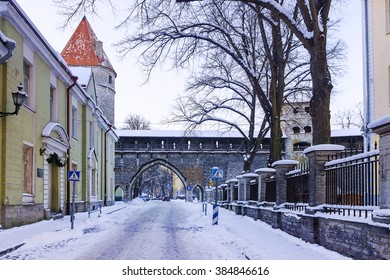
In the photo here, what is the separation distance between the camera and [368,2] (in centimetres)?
1764

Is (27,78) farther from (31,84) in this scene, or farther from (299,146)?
(299,146)

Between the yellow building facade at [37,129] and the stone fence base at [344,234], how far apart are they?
6346mm

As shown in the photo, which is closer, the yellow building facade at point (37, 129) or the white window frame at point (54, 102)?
the yellow building facade at point (37, 129)

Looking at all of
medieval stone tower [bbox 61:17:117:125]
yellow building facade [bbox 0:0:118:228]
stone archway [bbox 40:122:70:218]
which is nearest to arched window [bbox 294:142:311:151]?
medieval stone tower [bbox 61:17:117:125]

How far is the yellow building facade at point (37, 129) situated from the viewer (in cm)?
1140

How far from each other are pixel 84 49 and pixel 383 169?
11429 millimetres

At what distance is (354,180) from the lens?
24.4 ft

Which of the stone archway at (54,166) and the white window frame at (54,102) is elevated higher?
the white window frame at (54,102)

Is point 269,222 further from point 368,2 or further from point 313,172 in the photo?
point 368,2

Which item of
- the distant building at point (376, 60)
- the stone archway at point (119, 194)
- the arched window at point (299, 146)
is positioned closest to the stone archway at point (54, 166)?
the distant building at point (376, 60)

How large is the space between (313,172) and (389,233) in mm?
3192

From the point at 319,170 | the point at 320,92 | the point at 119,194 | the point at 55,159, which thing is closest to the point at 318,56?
the point at 320,92

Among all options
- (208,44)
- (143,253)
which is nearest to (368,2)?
(208,44)

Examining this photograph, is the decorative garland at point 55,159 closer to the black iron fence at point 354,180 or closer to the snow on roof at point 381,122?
the black iron fence at point 354,180
